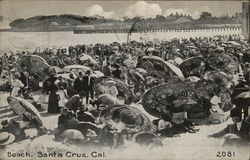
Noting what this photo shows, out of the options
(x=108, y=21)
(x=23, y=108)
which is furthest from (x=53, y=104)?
(x=108, y=21)

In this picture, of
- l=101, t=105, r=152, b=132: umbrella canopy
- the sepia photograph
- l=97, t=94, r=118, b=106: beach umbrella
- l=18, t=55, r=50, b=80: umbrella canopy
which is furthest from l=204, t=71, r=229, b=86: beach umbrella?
l=18, t=55, r=50, b=80: umbrella canopy

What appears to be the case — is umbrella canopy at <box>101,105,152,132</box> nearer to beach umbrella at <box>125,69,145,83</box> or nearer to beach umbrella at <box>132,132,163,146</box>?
beach umbrella at <box>132,132,163,146</box>

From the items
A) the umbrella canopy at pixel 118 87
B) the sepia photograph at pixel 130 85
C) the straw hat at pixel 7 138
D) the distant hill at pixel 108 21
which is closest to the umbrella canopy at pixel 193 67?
the sepia photograph at pixel 130 85

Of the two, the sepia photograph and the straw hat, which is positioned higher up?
the sepia photograph

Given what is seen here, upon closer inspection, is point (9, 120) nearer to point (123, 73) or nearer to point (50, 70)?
point (50, 70)

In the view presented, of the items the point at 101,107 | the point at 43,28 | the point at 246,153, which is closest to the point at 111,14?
the point at 43,28
